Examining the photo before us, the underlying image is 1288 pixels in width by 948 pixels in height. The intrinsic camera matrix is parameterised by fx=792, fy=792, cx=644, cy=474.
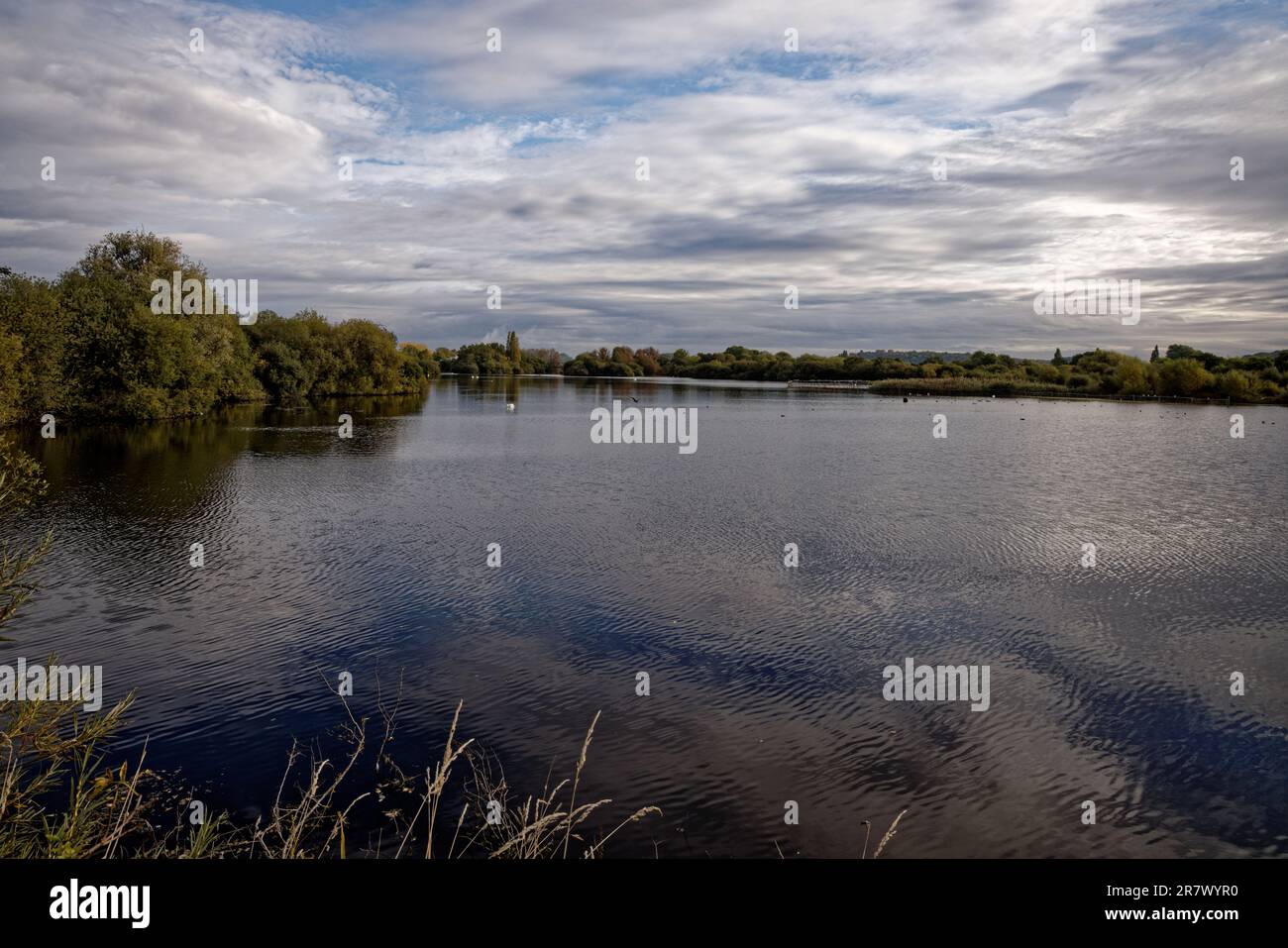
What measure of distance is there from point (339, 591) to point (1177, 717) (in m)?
14.1

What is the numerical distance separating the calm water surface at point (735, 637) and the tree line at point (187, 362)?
1708 centimetres

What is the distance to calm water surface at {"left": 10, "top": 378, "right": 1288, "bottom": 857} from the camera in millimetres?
8695

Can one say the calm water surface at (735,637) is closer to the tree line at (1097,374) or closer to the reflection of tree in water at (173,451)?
the reflection of tree in water at (173,451)

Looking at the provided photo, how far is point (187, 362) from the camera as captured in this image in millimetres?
51250

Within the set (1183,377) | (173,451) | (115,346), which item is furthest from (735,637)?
(1183,377)

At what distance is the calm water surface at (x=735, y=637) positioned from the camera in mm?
8695

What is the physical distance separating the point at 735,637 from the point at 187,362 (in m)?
50.0

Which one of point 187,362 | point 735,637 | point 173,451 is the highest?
point 187,362

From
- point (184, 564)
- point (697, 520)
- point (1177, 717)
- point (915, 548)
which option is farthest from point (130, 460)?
point (1177, 717)

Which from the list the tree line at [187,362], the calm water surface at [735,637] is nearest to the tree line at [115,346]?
the tree line at [187,362]

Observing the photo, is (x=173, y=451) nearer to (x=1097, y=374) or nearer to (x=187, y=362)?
(x=187, y=362)

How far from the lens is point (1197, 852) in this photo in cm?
766

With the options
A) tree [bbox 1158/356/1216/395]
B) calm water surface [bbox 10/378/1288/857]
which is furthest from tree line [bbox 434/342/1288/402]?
calm water surface [bbox 10/378/1288/857]
